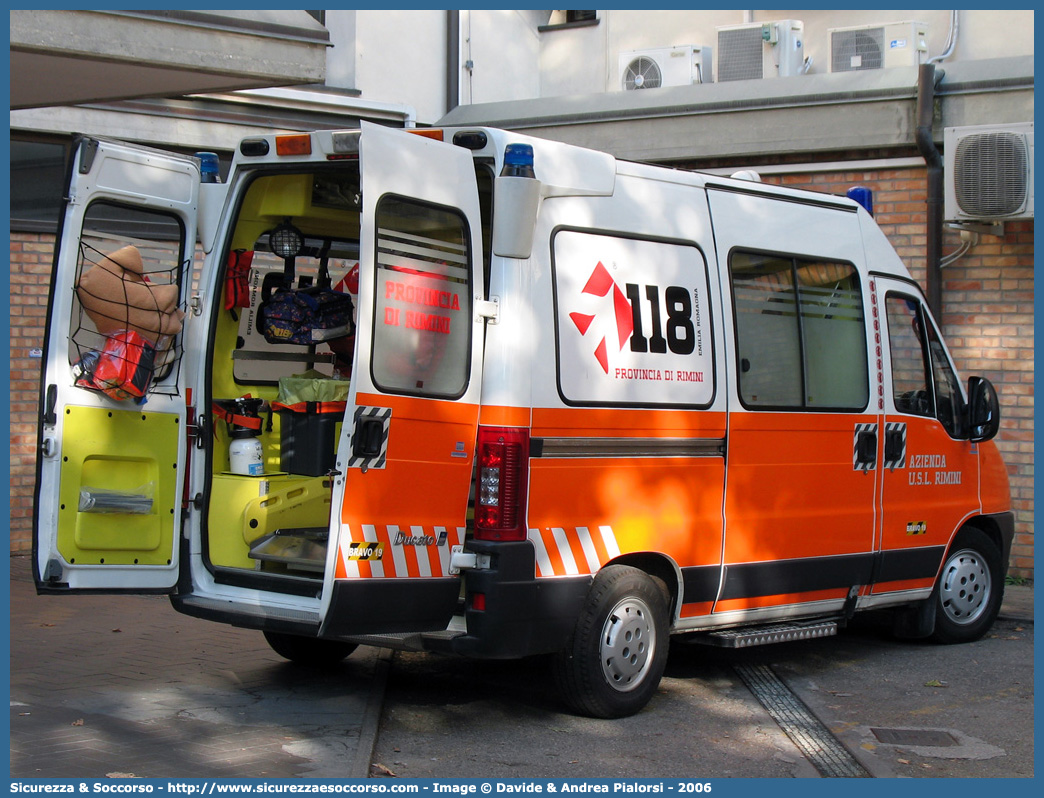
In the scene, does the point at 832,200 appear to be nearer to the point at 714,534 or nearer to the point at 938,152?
the point at 714,534

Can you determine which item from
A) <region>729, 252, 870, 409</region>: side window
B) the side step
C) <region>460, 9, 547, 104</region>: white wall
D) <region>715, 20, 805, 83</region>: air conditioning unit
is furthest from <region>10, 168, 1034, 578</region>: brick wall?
<region>460, 9, 547, 104</region>: white wall

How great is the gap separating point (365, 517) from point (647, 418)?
61.0 inches

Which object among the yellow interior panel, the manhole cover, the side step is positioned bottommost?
the manhole cover

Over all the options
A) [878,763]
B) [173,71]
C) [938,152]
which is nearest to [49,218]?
[173,71]

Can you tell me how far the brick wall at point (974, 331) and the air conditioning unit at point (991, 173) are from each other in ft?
1.81

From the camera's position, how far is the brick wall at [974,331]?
1037cm

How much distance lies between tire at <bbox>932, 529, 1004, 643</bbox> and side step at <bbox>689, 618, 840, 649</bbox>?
124 centimetres

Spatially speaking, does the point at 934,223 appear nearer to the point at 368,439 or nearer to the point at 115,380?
the point at 368,439

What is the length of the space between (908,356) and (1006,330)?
3.26m

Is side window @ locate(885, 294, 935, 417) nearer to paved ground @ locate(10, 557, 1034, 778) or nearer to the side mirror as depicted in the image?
the side mirror

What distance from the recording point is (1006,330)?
10406 mm

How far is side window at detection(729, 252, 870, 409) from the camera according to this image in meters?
6.62

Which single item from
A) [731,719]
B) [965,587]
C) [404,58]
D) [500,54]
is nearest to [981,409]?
[965,587]

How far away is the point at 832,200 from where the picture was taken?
731 centimetres
